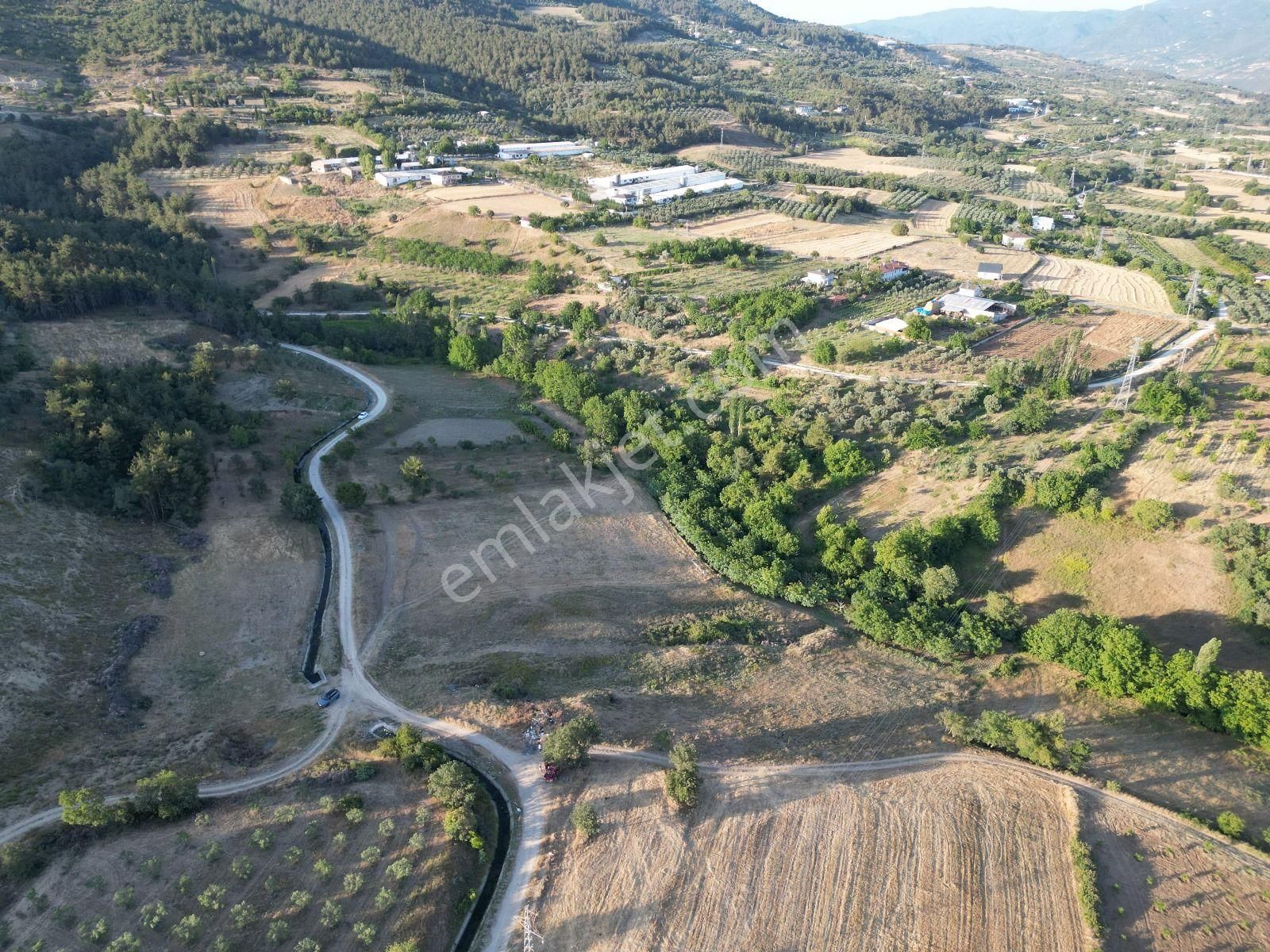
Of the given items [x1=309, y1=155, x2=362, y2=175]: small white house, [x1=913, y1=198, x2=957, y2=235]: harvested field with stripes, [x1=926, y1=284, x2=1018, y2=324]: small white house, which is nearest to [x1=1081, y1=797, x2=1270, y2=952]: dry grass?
[x1=926, y1=284, x2=1018, y2=324]: small white house

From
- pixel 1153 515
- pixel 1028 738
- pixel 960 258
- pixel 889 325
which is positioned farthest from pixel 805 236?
pixel 1028 738

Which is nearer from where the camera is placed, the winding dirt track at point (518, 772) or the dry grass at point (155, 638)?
the winding dirt track at point (518, 772)

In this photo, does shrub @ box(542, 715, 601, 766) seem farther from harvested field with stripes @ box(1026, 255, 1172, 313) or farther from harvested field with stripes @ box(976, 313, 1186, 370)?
harvested field with stripes @ box(1026, 255, 1172, 313)

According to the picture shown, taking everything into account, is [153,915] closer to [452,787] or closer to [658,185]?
[452,787]

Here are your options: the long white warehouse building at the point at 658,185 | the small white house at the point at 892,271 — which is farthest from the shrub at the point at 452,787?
the long white warehouse building at the point at 658,185

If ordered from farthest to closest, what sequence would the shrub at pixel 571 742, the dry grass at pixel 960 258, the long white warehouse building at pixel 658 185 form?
1. the long white warehouse building at pixel 658 185
2. the dry grass at pixel 960 258
3. the shrub at pixel 571 742

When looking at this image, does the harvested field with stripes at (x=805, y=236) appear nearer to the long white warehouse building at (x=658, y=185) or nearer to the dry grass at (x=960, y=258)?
the dry grass at (x=960, y=258)
